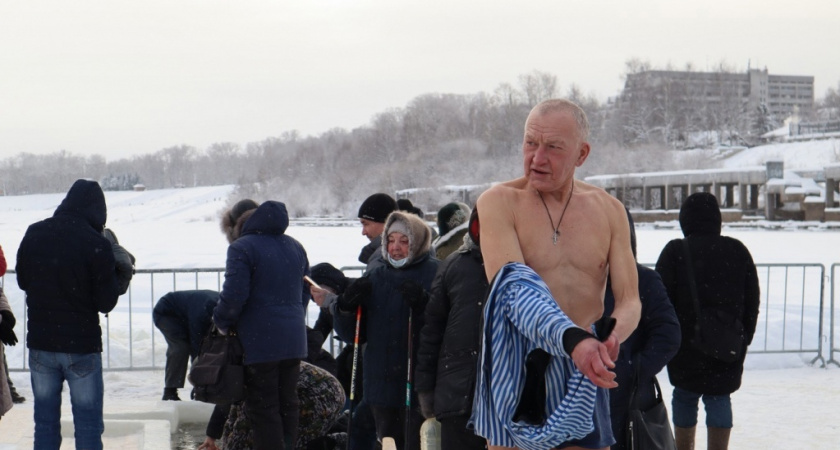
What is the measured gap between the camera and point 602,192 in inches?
134

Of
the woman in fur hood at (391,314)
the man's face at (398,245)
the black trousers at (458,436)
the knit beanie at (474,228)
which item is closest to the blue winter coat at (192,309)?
the woman in fur hood at (391,314)

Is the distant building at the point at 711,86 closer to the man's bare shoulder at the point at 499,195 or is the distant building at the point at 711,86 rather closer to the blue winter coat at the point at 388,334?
the blue winter coat at the point at 388,334

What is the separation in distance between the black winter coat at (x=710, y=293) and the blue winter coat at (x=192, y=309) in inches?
153

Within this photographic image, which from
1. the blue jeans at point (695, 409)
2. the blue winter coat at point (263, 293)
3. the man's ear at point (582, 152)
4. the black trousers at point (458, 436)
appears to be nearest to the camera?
the man's ear at point (582, 152)

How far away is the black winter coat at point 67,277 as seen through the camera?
5281 millimetres

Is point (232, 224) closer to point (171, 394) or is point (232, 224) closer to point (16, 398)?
point (171, 394)

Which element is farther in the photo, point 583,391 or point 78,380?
point 78,380

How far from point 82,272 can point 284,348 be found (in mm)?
1256

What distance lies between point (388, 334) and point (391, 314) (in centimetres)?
12

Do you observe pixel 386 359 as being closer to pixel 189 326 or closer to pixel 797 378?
pixel 189 326

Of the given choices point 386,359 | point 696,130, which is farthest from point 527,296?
point 696,130

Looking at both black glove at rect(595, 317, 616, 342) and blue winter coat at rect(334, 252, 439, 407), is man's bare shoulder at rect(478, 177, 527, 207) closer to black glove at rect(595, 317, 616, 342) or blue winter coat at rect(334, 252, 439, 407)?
black glove at rect(595, 317, 616, 342)

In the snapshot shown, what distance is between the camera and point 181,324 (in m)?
8.33

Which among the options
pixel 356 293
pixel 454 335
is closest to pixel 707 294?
pixel 356 293
